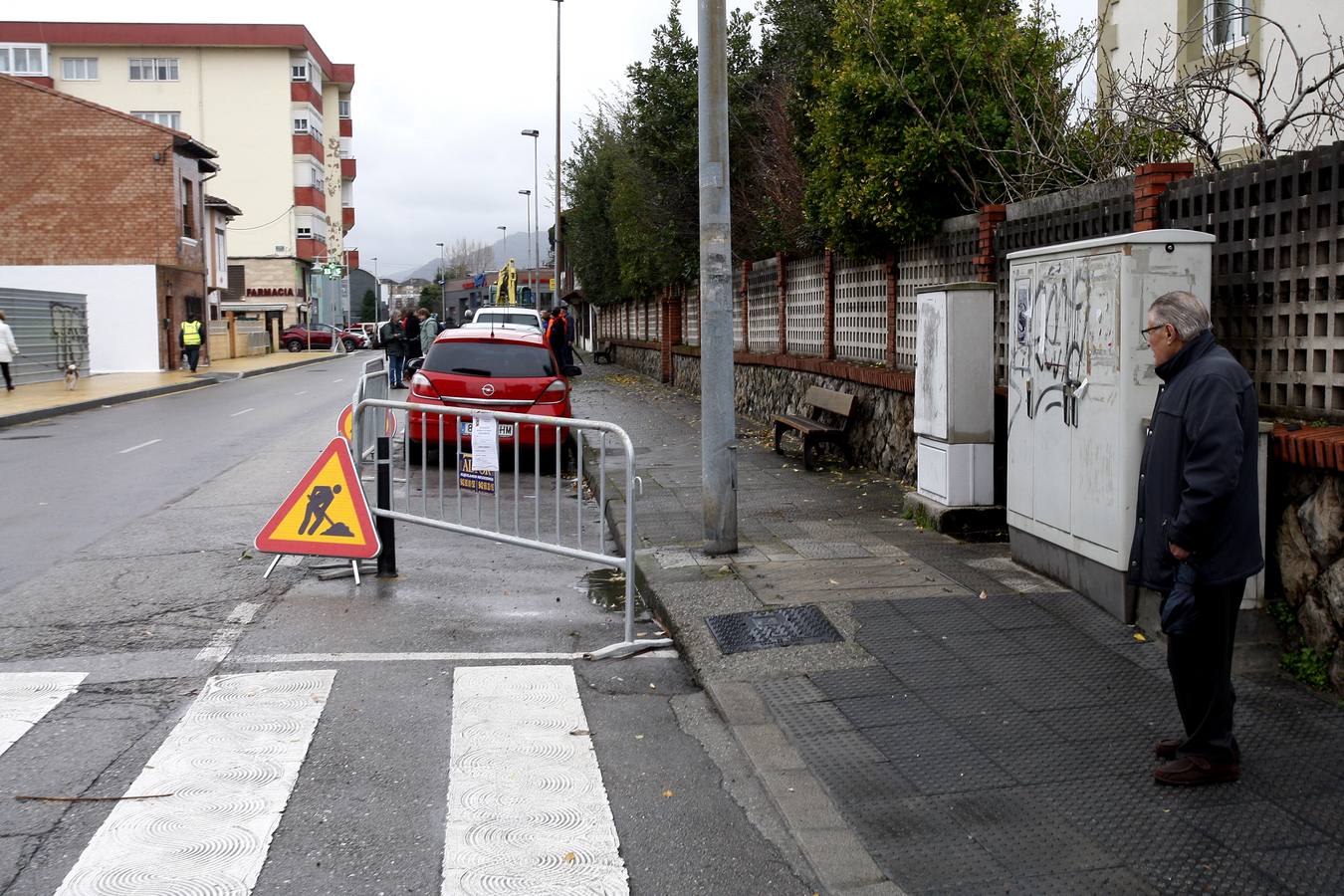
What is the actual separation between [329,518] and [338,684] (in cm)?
243

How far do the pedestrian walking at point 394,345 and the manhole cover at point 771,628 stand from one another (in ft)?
73.2

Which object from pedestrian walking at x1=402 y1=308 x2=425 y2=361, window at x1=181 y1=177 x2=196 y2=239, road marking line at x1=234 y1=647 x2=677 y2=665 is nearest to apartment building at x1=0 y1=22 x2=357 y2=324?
window at x1=181 y1=177 x2=196 y2=239

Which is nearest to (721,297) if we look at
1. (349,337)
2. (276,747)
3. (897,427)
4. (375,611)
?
(375,611)

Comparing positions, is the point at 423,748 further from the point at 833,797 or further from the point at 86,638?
the point at 86,638

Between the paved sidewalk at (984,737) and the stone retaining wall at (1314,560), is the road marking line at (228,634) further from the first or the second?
the stone retaining wall at (1314,560)

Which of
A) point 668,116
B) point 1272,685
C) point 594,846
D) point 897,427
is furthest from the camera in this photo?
point 668,116

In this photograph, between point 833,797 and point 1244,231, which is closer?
point 833,797

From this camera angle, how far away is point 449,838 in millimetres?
4309

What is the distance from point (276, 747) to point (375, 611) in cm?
252

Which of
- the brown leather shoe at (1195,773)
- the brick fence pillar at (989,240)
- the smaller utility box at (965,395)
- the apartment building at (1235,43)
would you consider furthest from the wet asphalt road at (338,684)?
the apartment building at (1235,43)

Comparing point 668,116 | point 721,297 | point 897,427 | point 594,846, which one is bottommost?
point 594,846

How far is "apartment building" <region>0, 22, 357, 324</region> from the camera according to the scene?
72.0 metres

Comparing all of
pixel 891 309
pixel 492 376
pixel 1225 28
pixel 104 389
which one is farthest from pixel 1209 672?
pixel 104 389

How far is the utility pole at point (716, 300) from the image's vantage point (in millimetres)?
8742
